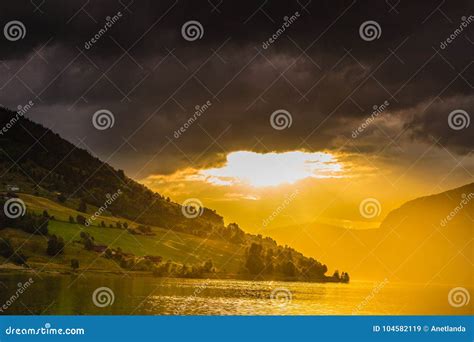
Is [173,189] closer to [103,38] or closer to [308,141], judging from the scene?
[308,141]

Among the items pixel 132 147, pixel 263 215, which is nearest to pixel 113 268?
pixel 132 147

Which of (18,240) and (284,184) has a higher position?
(284,184)

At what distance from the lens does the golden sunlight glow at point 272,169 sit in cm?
12481

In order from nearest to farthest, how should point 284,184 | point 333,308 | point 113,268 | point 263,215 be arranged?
point 333,308, point 284,184, point 263,215, point 113,268

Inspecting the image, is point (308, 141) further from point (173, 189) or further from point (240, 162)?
point (173, 189)

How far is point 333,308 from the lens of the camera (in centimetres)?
10538

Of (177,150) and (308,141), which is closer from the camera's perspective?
(308,141)

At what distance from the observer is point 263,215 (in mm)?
154125

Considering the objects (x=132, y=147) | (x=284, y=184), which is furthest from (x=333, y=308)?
(x=132, y=147)

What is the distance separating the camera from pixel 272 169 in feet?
412

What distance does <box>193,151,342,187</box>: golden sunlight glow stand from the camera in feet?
409
